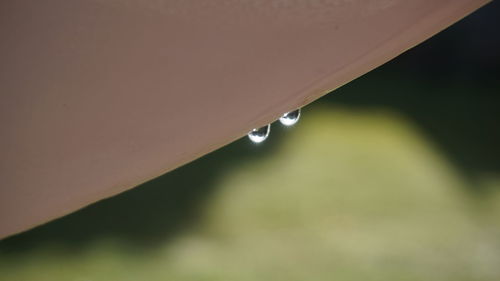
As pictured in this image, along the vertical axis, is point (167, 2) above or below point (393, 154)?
below

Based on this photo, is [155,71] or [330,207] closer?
[155,71]

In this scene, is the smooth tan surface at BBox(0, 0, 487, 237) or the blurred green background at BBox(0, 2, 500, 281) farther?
the blurred green background at BBox(0, 2, 500, 281)

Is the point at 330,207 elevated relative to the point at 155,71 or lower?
elevated

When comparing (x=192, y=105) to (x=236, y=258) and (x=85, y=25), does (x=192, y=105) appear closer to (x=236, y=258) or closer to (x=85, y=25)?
(x=85, y=25)

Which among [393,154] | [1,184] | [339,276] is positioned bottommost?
[1,184]

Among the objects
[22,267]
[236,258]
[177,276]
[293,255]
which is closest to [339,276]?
[293,255]
